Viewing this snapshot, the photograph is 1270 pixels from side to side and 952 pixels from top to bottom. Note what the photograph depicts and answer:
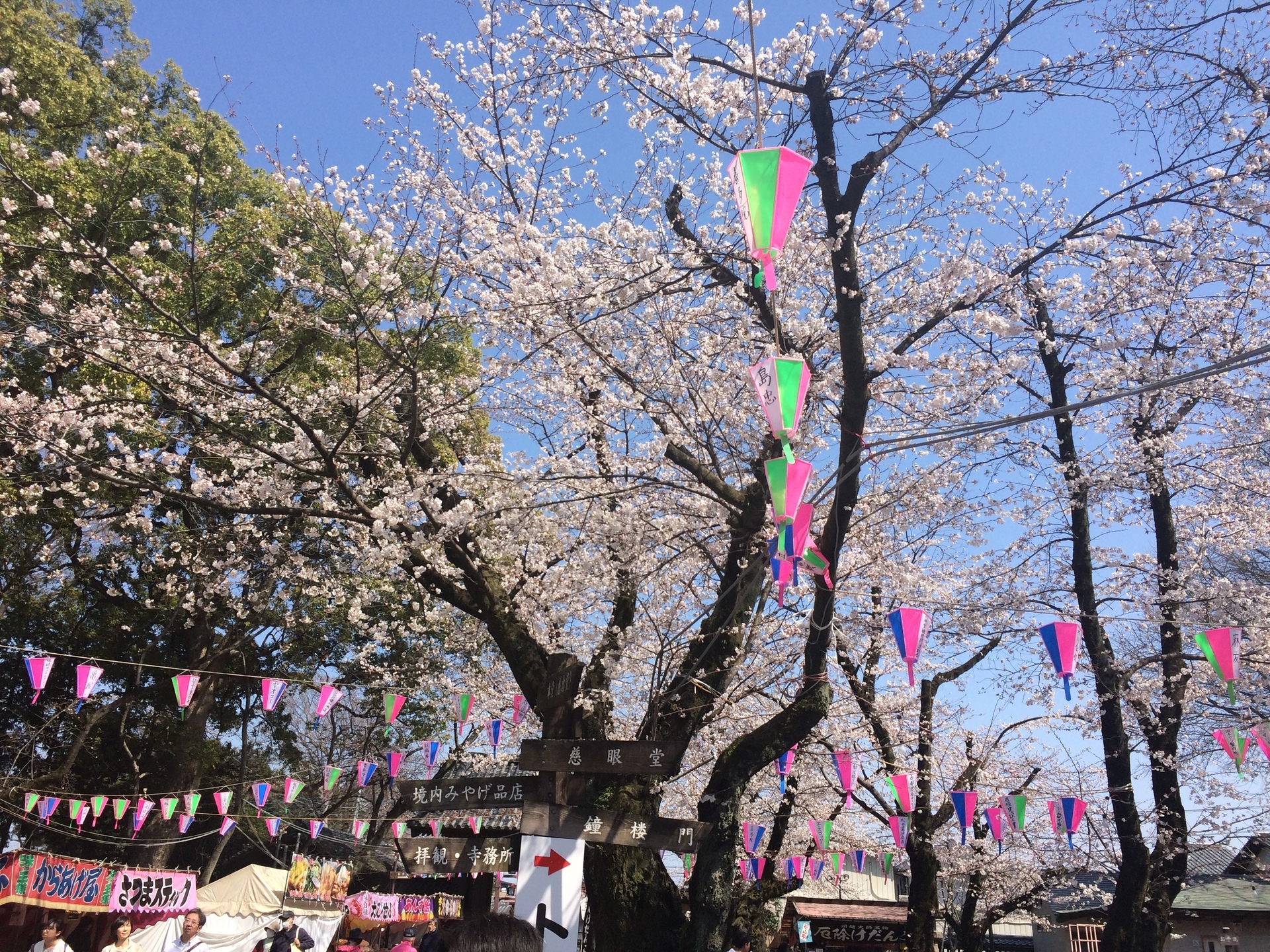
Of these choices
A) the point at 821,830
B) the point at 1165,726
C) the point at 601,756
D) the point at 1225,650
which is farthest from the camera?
the point at 821,830

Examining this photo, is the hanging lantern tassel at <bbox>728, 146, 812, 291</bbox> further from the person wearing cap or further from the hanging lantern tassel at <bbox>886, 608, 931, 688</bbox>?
the person wearing cap

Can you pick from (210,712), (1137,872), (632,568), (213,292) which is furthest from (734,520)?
(210,712)

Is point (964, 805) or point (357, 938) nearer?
point (964, 805)

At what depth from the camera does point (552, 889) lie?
6.09 meters

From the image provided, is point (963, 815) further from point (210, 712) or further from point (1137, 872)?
point (210, 712)

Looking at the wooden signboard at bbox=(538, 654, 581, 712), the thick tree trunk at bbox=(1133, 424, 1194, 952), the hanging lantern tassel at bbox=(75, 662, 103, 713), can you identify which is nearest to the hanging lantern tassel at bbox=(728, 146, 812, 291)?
the wooden signboard at bbox=(538, 654, 581, 712)

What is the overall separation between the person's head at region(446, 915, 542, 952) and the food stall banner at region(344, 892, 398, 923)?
1641cm

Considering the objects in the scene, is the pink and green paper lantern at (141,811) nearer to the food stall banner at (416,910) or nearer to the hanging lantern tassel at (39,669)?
the hanging lantern tassel at (39,669)

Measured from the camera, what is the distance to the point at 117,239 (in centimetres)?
1178

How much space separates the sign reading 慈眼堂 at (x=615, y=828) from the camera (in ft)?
20.6

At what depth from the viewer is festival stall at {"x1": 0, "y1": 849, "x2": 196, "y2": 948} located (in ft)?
33.3

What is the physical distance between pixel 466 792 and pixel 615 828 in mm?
1633

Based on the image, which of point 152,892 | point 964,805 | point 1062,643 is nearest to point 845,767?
point 964,805

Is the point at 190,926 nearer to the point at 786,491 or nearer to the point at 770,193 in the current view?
the point at 786,491
